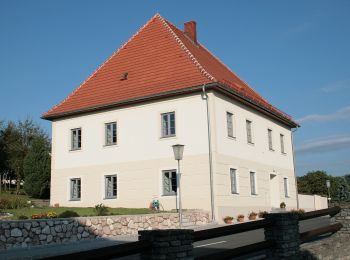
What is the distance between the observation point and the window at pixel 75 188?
2841 cm

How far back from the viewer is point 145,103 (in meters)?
26.0

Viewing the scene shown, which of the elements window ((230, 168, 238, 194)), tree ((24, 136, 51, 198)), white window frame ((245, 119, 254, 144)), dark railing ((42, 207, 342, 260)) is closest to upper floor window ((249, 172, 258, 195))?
white window frame ((245, 119, 254, 144))

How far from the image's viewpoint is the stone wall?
13294 millimetres

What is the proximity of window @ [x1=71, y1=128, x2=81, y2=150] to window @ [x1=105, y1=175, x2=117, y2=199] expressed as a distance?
331cm

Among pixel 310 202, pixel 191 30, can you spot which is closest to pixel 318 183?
pixel 310 202

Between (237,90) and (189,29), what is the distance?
305 inches

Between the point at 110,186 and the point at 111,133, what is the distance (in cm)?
316

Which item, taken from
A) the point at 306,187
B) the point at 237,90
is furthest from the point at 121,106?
the point at 306,187

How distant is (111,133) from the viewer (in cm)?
2738

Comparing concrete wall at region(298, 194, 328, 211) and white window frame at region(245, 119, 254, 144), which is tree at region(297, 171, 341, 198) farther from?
white window frame at region(245, 119, 254, 144)

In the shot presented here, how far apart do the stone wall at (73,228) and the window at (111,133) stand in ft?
28.1

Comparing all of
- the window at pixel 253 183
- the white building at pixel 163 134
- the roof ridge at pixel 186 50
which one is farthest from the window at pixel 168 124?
the window at pixel 253 183

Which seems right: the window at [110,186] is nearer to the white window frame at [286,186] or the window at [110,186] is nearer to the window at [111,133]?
the window at [111,133]

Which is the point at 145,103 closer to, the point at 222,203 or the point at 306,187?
the point at 222,203
